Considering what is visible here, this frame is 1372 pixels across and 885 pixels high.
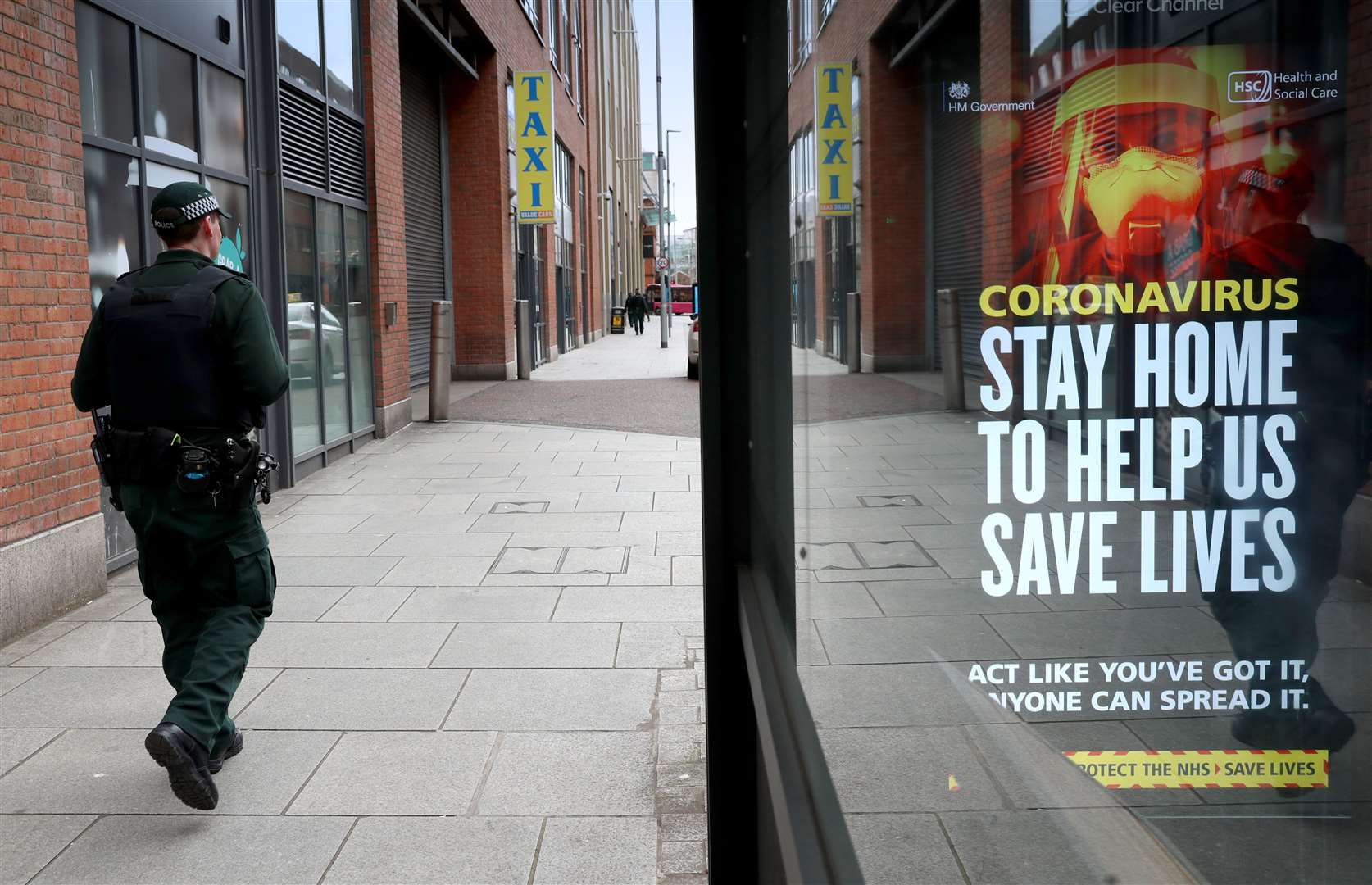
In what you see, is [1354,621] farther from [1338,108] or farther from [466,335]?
[466,335]

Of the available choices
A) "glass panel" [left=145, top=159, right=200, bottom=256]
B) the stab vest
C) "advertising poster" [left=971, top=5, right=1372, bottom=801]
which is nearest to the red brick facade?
"glass panel" [left=145, top=159, right=200, bottom=256]

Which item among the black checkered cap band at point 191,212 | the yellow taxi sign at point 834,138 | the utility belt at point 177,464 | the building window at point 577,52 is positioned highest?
the building window at point 577,52

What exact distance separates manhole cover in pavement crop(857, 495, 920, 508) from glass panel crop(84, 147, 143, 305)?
6.13 metres

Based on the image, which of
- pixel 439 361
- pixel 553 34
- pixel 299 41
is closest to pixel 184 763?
pixel 299 41

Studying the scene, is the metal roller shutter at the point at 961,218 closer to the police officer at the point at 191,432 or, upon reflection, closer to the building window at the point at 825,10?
the building window at the point at 825,10

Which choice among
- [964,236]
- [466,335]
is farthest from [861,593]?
[466,335]

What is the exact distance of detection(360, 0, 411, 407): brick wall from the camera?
40.3 ft

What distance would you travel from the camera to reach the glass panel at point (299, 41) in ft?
31.9

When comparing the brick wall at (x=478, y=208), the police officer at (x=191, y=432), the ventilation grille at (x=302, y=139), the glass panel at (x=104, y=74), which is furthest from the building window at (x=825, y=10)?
the brick wall at (x=478, y=208)

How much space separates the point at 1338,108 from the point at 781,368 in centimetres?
130

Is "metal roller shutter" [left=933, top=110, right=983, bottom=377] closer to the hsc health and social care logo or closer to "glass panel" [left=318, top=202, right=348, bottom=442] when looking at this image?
the hsc health and social care logo

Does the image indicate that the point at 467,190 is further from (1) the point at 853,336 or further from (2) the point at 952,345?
(2) the point at 952,345

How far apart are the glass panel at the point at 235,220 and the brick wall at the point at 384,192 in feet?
11.1

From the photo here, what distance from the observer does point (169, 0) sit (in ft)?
25.1
